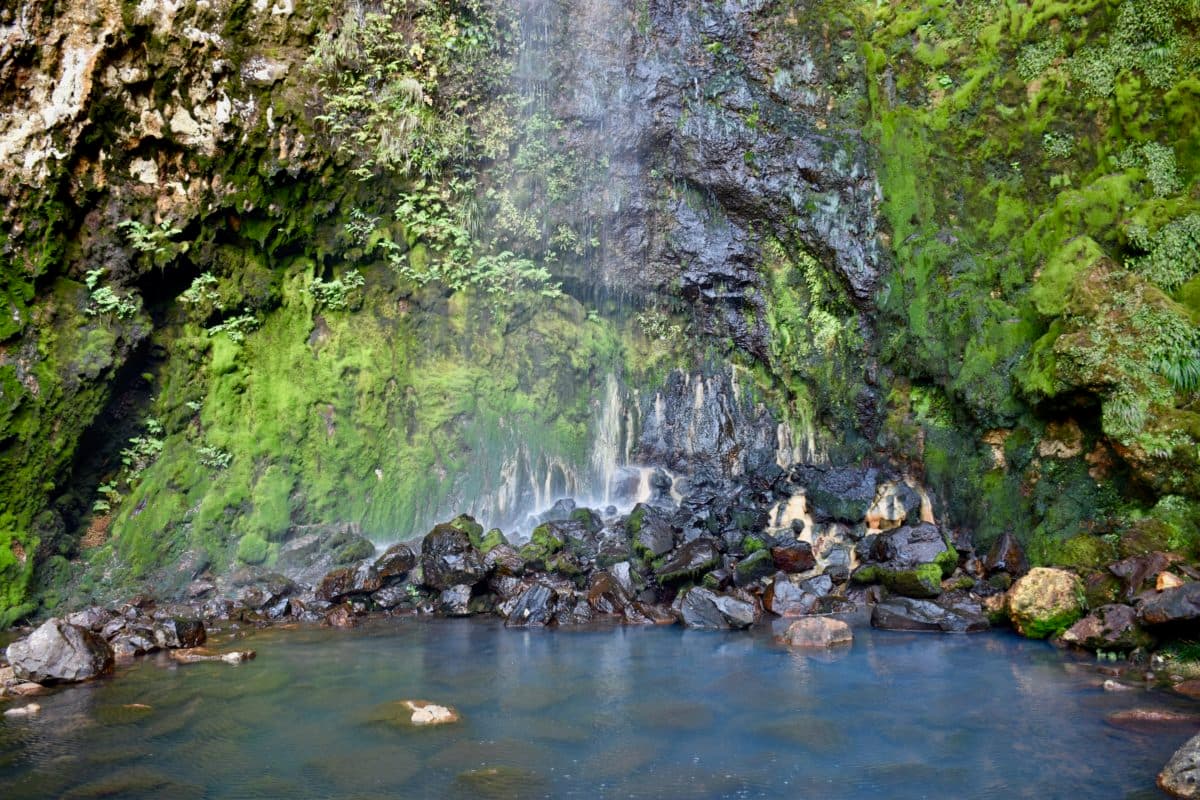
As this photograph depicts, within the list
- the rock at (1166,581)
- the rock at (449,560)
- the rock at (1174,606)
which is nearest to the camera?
the rock at (1174,606)

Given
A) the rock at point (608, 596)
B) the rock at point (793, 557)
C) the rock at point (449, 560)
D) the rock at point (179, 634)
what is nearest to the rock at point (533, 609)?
the rock at point (608, 596)

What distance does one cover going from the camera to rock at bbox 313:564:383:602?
1317cm

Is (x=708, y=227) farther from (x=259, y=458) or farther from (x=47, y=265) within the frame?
(x=47, y=265)

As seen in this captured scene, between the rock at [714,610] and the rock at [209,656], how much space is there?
20.5 ft

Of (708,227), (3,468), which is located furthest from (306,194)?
(708,227)

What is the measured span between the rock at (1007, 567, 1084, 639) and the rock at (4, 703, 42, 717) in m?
11.7

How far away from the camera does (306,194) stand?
14867mm

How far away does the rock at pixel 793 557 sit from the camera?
525 inches

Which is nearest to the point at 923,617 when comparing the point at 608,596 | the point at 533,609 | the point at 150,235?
the point at 608,596

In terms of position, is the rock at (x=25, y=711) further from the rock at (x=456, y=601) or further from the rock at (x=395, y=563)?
the rock at (x=456, y=601)

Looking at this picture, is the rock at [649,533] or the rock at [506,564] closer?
the rock at [506,564]

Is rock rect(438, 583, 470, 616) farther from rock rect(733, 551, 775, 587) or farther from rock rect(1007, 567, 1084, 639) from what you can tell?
rock rect(1007, 567, 1084, 639)

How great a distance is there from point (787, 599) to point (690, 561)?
1660mm

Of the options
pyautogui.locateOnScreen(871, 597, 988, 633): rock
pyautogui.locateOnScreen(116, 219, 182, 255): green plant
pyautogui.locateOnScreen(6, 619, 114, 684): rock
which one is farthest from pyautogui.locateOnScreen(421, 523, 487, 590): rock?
pyautogui.locateOnScreen(116, 219, 182, 255): green plant
